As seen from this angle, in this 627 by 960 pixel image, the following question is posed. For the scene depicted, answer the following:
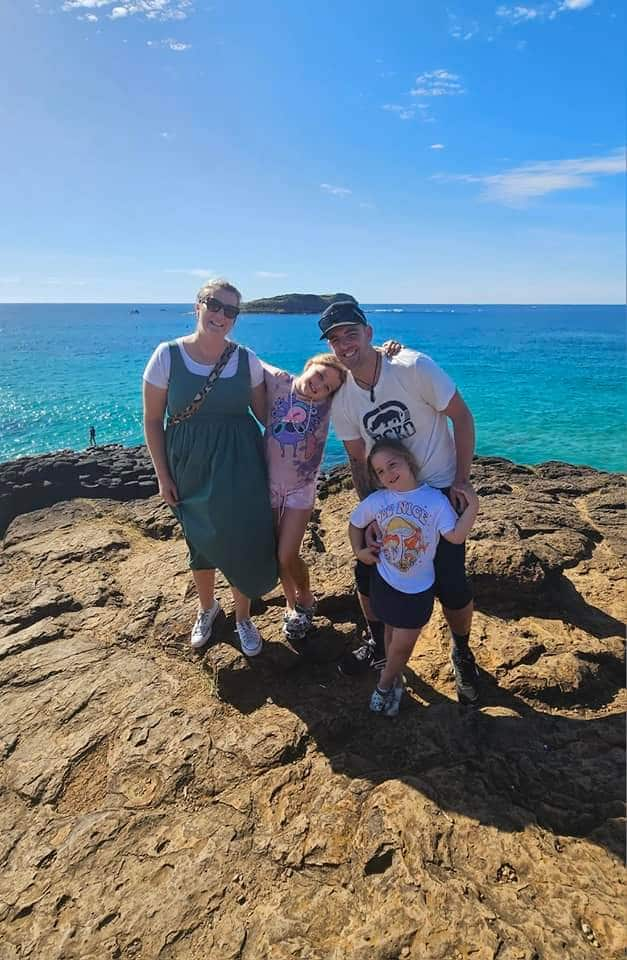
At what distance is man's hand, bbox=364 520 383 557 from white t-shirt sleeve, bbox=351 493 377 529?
4 cm

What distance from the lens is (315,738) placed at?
362 cm

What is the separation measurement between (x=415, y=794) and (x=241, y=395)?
2.76m

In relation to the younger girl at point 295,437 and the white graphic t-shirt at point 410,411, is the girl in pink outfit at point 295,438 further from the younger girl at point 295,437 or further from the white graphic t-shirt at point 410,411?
the white graphic t-shirt at point 410,411

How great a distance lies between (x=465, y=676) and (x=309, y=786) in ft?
4.84

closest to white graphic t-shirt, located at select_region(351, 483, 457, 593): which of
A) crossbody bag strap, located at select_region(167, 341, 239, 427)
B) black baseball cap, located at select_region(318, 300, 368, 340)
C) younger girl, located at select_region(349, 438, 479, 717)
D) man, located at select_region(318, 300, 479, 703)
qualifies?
younger girl, located at select_region(349, 438, 479, 717)

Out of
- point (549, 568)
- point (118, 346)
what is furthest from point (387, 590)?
point (118, 346)

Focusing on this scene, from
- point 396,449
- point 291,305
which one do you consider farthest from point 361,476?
point 291,305

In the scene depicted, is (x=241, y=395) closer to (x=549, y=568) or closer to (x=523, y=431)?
(x=549, y=568)

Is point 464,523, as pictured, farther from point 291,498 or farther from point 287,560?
point 287,560

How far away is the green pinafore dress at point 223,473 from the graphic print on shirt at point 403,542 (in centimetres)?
107

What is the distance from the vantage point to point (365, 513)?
11.7 ft

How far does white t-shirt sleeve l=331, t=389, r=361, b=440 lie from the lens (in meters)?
3.63

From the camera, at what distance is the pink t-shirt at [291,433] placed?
3.91m

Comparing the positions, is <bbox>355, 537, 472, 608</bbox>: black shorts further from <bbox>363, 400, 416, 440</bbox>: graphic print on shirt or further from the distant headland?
the distant headland
